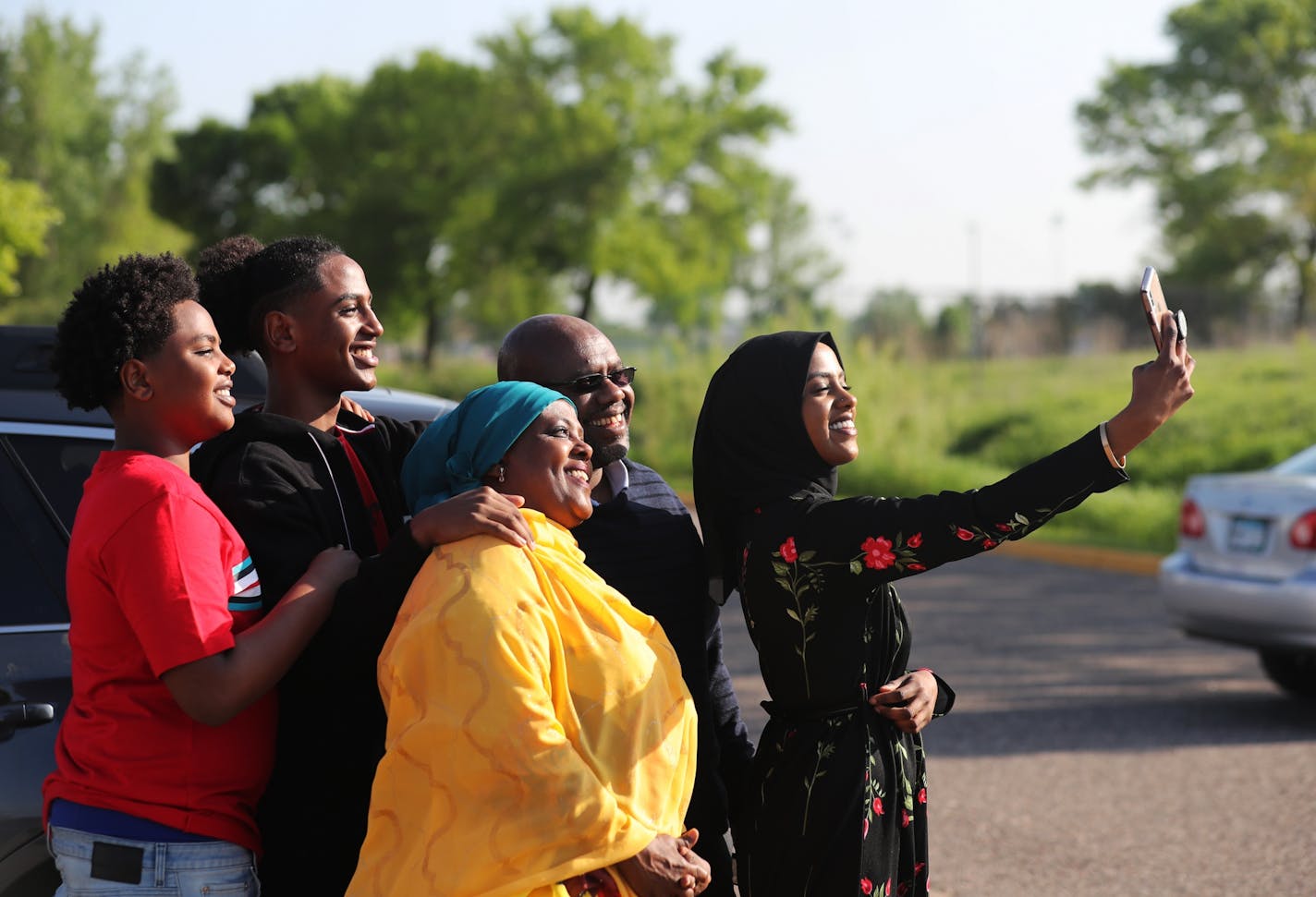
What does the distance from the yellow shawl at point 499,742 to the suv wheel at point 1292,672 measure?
6822 mm

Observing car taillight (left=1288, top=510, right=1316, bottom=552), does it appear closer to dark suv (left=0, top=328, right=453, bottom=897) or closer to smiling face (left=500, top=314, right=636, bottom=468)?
smiling face (left=500, top=314, right=636, bottom=468)

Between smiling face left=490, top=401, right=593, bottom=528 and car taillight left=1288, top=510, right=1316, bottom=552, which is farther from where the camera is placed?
Answer: car taillight left=1288, top=510, right=1316, bottom=552

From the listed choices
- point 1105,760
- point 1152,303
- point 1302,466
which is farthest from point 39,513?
point 1302,466

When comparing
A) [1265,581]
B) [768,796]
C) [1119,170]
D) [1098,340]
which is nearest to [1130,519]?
[1265,581]

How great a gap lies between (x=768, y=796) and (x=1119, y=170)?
146 feet

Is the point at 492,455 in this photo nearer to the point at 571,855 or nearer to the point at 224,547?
the point at 224,547

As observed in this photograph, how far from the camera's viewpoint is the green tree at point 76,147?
48969mm

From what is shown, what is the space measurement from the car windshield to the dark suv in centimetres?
651

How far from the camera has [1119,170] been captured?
44062 millimetres

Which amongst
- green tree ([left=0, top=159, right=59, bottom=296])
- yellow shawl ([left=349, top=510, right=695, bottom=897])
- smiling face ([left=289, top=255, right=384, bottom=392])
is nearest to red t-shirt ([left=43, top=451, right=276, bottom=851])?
yellow shawl ([left=349, top=510, right=695, bottom=897])

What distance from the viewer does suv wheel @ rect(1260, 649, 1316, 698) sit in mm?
8102

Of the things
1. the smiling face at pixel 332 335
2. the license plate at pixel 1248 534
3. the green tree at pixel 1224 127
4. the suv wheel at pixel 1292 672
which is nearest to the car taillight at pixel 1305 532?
the license plate at pixel 1248 534

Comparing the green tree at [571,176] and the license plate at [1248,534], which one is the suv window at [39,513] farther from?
the green tree at [571,176]

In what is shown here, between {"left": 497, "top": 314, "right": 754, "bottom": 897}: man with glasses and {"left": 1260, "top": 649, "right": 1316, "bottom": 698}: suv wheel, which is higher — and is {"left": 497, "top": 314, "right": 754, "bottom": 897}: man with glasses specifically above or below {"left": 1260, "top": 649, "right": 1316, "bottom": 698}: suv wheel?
above
